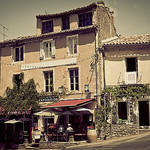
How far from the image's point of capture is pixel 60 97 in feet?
70.7

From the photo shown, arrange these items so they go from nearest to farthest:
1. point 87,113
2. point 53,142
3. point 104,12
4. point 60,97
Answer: point 53,142 < point 87,113 < point 60,97 < point 104,12

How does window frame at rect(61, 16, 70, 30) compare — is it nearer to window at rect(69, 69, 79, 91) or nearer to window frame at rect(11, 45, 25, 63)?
window at rect(69, 69, 79, 91)

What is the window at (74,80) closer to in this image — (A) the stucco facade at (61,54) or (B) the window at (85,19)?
(A) the stucco facade at (61,54)

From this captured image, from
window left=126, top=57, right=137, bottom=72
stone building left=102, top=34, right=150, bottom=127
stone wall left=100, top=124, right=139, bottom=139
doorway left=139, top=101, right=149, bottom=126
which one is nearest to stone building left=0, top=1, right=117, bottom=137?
stone building left=102, top=34, right=150, bottom=127

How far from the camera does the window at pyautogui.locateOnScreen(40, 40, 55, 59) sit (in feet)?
73.8

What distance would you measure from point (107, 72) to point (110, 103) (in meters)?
2.77

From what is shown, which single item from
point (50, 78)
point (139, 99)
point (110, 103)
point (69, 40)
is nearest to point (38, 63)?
point (50, 78)

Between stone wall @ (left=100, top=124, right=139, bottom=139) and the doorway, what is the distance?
1874mm

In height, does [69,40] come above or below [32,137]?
above

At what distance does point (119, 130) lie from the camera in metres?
19.1

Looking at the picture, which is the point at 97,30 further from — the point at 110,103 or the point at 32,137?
the point at 32,137

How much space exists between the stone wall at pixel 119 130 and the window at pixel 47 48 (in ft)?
25.6

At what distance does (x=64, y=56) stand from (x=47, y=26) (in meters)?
3.49

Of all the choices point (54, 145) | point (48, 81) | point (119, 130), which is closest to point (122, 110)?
point (119, 130)
